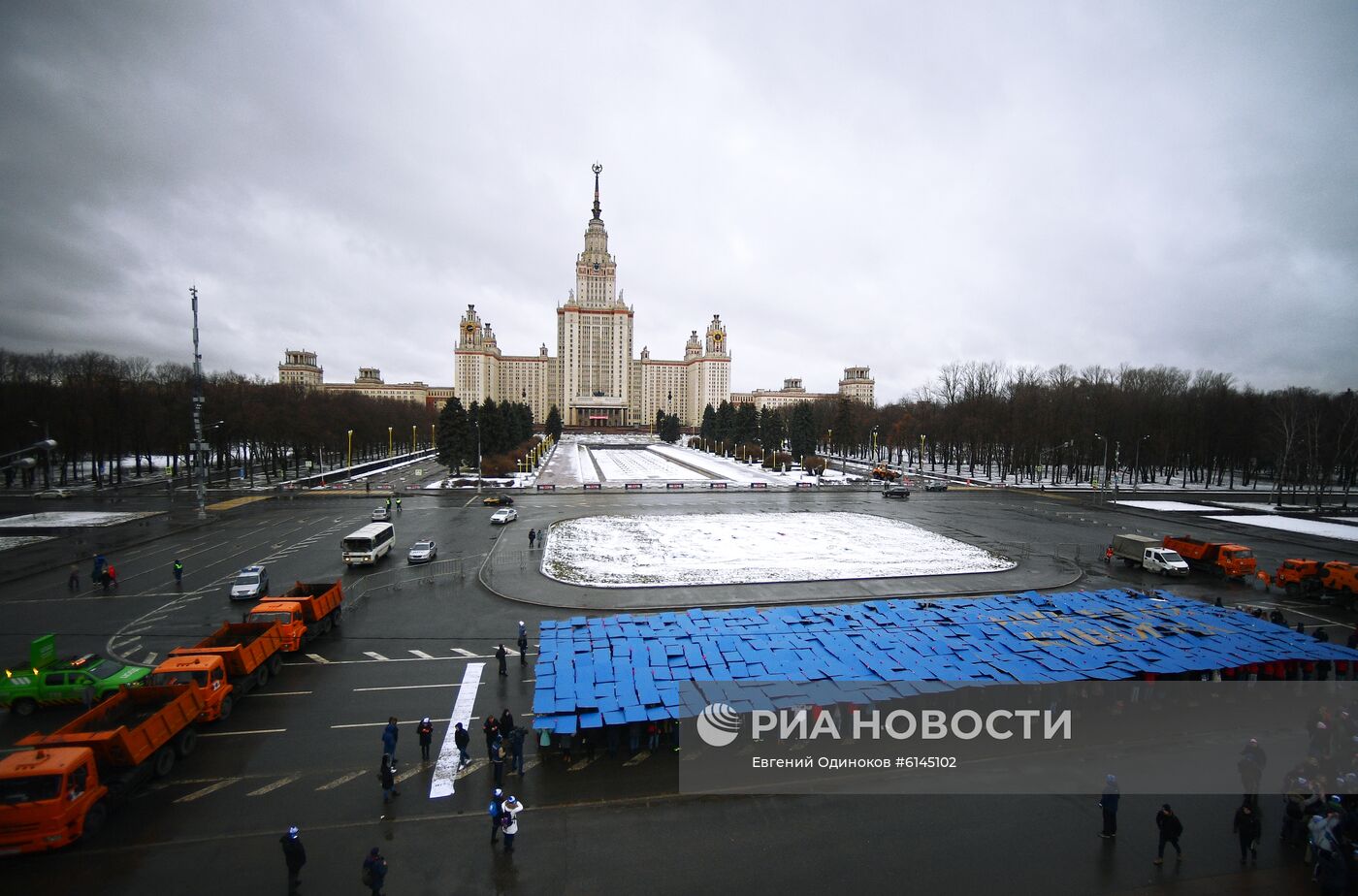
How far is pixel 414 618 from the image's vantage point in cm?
2152

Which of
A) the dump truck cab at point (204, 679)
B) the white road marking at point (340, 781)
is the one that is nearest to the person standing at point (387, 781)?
the white road marking at point (340, 781)

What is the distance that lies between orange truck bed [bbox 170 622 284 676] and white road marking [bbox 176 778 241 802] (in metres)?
3.66

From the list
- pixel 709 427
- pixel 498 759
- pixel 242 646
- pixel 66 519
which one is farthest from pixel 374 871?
pixel 709 427

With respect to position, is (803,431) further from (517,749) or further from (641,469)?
(517,749)

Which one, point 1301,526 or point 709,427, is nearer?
point 1301,526

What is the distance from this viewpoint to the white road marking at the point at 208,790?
11248 mm

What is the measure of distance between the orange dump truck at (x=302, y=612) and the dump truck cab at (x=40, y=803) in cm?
749

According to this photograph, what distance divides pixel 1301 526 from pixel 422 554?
196 feet

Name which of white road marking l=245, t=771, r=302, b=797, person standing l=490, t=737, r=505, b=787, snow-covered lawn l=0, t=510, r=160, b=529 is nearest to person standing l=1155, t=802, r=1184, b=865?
person standing l=490, t=737, r=505, b=787

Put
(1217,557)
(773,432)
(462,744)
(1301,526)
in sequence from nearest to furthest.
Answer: (462,744) → (1217,557) → (1301,526) → (773,432)

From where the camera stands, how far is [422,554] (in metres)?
29.4

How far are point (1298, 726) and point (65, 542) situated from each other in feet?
175

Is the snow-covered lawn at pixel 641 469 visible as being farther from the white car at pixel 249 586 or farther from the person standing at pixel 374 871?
the person standing at pixel 374 871

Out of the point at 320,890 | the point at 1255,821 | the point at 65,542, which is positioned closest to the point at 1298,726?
the point at 1255,821
